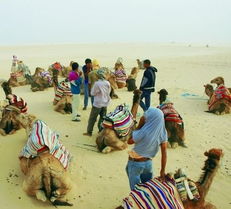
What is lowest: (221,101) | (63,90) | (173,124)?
(173,124)

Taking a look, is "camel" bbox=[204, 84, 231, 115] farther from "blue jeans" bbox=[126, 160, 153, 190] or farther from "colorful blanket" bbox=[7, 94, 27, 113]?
"blue jeans" bbox=[126, 160, 153, 190]

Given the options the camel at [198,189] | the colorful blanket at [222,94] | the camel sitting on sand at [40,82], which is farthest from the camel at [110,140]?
the camel sitting on sand at [40,82]

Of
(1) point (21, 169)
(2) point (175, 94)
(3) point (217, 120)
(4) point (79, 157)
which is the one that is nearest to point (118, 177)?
(4) point (79, 157)

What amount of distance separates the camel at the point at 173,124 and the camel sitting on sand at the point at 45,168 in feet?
10.0

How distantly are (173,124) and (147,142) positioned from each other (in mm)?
3617

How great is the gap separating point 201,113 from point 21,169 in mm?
7426

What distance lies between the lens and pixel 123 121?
319 inches

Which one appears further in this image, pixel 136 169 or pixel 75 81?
pixel 75 81

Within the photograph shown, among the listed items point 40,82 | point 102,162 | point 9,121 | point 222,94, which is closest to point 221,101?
point 222,94

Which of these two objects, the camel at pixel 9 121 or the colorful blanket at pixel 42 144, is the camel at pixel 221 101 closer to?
the camel at pixel 9 121

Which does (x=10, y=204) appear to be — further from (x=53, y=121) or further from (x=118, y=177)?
(x=53, y=121)

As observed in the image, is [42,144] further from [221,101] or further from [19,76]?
[19,76]

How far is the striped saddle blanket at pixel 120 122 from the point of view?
8000 mm

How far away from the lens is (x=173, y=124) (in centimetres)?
844
